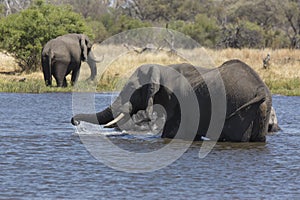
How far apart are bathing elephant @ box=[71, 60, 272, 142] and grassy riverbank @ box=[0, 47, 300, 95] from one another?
996cm

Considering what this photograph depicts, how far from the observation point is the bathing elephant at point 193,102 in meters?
11.7

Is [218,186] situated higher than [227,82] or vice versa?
[227,82]

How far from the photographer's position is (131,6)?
6556 centimetres

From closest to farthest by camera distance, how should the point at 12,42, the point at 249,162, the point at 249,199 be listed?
the point at 249,199 < the point at 249,162 < the point at 12,42

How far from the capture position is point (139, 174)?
9.37 meters

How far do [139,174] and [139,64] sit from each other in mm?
17969

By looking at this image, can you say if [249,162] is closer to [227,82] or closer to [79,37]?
[227,82]

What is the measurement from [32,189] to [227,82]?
444 centimetres

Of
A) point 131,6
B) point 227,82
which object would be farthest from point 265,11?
point 227,82

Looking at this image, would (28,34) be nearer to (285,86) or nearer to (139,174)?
(285,86)

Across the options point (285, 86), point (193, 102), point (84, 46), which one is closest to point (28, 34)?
point (84, 46)

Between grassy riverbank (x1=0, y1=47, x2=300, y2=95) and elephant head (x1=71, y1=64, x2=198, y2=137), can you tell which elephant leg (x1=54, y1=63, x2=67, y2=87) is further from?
elephant head (x1=71, y1=64, x2=198, y2=137)

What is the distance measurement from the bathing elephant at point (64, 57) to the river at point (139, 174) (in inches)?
365

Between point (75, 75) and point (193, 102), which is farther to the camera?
point (75, 75)
